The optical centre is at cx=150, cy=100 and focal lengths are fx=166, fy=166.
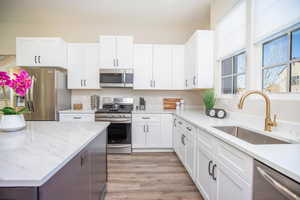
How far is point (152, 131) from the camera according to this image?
346 cm

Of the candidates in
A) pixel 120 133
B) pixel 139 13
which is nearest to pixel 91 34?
pixel 139 13

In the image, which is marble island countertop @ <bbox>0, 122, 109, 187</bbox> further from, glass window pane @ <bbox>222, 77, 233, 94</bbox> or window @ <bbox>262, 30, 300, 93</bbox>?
glass window pane @ <bbox>222, 77, 233, 94</bbox>

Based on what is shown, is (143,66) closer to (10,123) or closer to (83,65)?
(83,65)

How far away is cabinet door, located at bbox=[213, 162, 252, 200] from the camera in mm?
1043

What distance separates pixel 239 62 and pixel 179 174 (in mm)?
1882

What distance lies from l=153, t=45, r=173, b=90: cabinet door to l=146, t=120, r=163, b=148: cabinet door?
33.3 inches

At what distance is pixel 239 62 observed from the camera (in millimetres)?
2408

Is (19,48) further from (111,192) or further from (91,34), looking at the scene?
(111,192)

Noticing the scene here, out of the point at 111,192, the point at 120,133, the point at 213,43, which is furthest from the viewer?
the point at 120,133

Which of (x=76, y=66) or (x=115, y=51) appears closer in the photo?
(x=115, y=51)

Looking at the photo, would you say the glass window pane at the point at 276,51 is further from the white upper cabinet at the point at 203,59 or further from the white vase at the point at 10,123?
the white vase at the point at 10,123

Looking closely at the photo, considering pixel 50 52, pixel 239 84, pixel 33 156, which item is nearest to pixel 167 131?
pixel 239 84

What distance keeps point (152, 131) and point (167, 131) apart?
1.04 feet

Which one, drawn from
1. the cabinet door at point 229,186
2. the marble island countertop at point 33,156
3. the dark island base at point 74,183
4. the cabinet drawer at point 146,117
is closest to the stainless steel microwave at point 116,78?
the cabinet drawer at point 146,117
